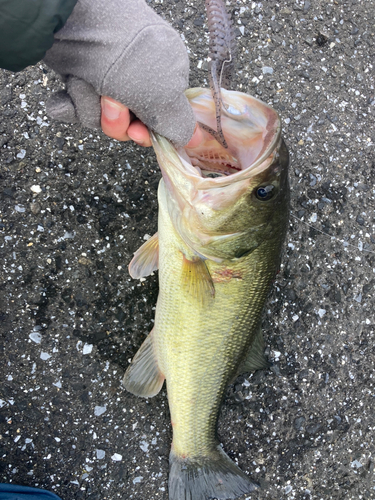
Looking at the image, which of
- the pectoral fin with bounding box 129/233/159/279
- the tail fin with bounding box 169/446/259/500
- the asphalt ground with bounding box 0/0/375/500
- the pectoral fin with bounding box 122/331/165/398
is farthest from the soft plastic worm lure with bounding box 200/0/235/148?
the tail fin with bounding box 169/446/259/500

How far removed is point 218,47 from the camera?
1.53 meters

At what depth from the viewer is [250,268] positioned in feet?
6.06

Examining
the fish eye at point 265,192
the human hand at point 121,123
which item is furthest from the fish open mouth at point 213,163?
the fish eye at point 265,192

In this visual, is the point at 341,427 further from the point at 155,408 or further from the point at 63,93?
the point at 63,93

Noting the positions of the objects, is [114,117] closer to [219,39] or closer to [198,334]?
[219,39]

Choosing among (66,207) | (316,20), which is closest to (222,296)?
(66,207)

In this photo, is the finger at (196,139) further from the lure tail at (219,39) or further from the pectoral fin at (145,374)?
the pectoral fin at (145,374)

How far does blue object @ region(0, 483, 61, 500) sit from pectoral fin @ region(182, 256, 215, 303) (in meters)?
1.61

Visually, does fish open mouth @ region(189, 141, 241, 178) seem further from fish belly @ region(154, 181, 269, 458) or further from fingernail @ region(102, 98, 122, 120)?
fingernail @ region(102, 98, 122, 120)

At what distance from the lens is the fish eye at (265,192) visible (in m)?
1.64

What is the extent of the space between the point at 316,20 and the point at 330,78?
0.44 meters

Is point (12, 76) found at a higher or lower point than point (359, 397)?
higher

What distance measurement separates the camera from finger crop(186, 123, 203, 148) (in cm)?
178

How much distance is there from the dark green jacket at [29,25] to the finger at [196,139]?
0.72 m
